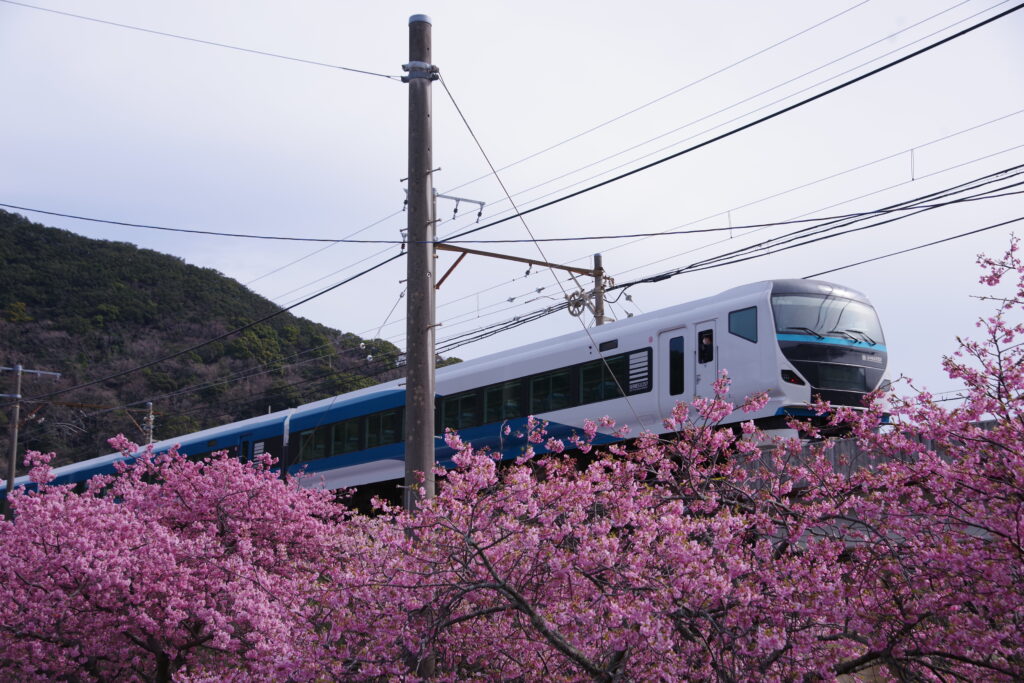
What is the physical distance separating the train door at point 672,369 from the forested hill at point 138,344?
36.3 metres

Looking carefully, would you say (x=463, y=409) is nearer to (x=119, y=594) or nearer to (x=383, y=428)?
(x=383, y=428)

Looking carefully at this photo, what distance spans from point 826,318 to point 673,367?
237cm

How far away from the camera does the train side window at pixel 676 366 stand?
1529 cm

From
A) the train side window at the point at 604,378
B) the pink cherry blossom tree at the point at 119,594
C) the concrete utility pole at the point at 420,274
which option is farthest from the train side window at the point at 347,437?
the concrete utility pole at the point at 420,274

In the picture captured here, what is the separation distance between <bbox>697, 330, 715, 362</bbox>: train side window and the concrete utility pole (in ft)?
18.8

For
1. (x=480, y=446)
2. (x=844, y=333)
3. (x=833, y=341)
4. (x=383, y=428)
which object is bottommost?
(x=480, y=446)

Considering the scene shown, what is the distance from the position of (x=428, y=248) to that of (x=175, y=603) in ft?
18.3

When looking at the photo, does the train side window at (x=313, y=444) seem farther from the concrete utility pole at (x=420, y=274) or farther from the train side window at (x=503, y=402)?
the concrete utility pole at (x=420, y=274)

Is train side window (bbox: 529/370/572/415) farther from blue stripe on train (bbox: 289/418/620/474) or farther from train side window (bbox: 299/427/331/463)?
train side window (bbox: 299/427/331/463)

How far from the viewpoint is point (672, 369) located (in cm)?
1541

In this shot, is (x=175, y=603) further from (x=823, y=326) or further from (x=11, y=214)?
(x=11, y=214)

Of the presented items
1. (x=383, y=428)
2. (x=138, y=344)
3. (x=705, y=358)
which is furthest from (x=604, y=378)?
(x=138, y=344)

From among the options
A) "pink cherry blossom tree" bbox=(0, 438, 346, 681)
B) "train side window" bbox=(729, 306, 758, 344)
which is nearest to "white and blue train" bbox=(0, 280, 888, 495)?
"train side window" bbox=(729, 306, 758, 344)

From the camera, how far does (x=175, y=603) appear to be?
1235 cm
